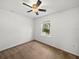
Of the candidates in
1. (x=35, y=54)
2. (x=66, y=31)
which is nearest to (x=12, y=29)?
(x=35, y=54)

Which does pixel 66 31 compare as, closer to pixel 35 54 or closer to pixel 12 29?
pixel 35 54

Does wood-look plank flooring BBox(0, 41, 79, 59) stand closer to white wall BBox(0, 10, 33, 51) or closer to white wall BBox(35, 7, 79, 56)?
white wall BBox(35, 7, 79, 56)

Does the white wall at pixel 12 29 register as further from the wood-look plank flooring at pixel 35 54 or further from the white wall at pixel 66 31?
the white wall at pixel 66 31

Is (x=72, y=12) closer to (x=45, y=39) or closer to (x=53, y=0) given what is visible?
(x=53, y=0)

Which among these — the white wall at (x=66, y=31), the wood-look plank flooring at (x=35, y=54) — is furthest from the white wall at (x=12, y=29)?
the white wall at (x=66, y=31)

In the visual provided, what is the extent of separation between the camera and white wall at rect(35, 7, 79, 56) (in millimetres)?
2926

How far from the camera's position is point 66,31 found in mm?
3305

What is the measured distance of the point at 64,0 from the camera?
2.40 metres

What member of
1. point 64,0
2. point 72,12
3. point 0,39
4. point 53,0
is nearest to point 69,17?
point 72,12

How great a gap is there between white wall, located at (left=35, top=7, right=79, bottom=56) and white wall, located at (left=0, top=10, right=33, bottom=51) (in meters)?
1.91

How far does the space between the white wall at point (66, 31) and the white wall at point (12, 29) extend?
1.91m

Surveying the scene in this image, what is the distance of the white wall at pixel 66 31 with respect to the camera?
293 centimetres

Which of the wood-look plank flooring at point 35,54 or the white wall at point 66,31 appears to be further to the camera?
the white wall at point 66,31

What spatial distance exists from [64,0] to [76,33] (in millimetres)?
1496
